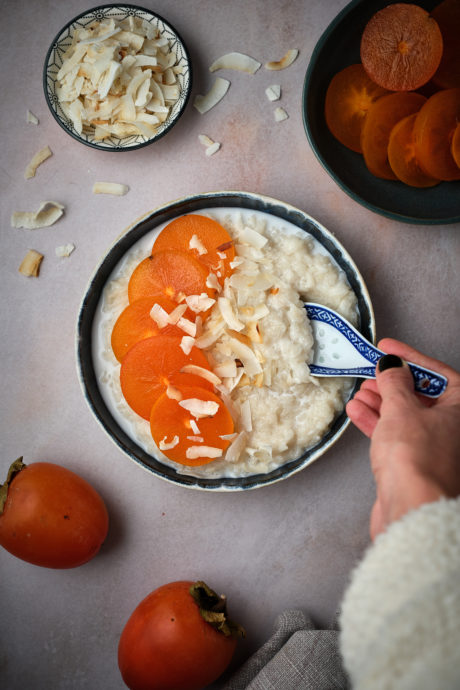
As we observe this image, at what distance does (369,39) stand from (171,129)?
0.49m

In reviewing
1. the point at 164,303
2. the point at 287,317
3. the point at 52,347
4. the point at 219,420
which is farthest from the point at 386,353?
the point at 52,347

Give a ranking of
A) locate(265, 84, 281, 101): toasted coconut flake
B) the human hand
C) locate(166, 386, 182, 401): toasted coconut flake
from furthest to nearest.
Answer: locate(265, 84, 281, 101): toasted coconut flake → locate(166, 386, 182, 401): toasted coconut flake → the human hand

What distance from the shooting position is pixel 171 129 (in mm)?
1284

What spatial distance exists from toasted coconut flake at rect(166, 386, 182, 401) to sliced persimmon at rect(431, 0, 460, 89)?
2.93 feet

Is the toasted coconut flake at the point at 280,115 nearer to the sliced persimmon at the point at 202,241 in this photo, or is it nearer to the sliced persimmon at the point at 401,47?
the sliced persimmon at the point at 401,47

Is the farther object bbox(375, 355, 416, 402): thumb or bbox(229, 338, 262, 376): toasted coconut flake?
bbox(229, 338, 262, 376): toasted coconut flake

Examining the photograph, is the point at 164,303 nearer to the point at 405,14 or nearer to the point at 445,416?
the point at 445,416

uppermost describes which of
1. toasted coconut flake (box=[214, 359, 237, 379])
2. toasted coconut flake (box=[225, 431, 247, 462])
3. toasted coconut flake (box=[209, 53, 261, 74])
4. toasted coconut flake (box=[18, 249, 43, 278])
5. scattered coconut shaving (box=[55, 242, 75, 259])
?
toasted coconut flake (box=[209, 53, 261, 74])

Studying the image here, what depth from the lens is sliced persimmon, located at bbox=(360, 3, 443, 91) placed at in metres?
1.09

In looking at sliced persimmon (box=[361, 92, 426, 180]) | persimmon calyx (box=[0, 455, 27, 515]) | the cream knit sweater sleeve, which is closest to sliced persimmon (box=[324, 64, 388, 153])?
sliced persimmon (box=[361, 92, 426, 180])

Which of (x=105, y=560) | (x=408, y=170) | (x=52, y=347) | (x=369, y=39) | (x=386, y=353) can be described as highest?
(x=369, y=39)

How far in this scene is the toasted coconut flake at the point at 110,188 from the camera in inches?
51.5

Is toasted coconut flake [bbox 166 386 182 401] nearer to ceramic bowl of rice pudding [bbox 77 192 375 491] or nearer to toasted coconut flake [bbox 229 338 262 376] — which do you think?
ceramic bowl of rice pudding [bbox 77 192 375 491]

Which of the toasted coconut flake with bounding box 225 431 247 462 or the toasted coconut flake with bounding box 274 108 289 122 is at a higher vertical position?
the toasted coconut flake with bounding box 274 108 289 122
